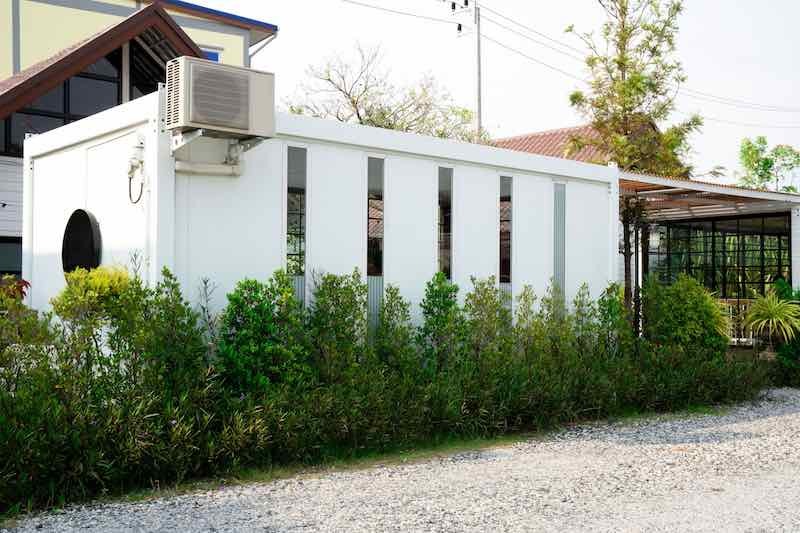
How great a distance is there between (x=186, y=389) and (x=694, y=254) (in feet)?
47.6

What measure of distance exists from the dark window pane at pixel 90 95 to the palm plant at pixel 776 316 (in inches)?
412

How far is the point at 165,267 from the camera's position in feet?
24.0

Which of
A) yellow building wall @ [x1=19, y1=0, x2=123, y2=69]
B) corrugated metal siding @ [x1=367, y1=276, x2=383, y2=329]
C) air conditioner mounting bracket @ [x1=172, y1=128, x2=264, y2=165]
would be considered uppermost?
yellow building wall @ [x1=19, y1=0, x2=123, y2=69]

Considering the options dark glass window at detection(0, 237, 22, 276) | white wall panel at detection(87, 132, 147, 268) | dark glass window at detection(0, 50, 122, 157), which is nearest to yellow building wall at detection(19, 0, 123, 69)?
dark glass window at detection(0, 50, 122, 157)

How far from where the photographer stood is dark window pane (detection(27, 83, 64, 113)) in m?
13.5

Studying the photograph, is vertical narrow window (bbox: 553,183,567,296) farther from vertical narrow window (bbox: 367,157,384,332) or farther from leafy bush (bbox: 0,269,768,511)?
vertical narrow window (bbox: 367,157,384,332)

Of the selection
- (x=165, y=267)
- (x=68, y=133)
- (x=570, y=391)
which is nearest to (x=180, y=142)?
(x=165, y=267)

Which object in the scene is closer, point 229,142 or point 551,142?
point 229,142

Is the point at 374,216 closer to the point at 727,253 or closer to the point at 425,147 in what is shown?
the point at 425,147

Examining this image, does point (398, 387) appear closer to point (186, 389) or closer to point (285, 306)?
point (285, 306)

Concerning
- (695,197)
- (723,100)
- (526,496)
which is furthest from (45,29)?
(723,100)

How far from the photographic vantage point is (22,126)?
13477mm

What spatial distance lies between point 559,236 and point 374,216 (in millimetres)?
2949

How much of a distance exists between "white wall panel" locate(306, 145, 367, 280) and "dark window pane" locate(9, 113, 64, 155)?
6.72 metres
